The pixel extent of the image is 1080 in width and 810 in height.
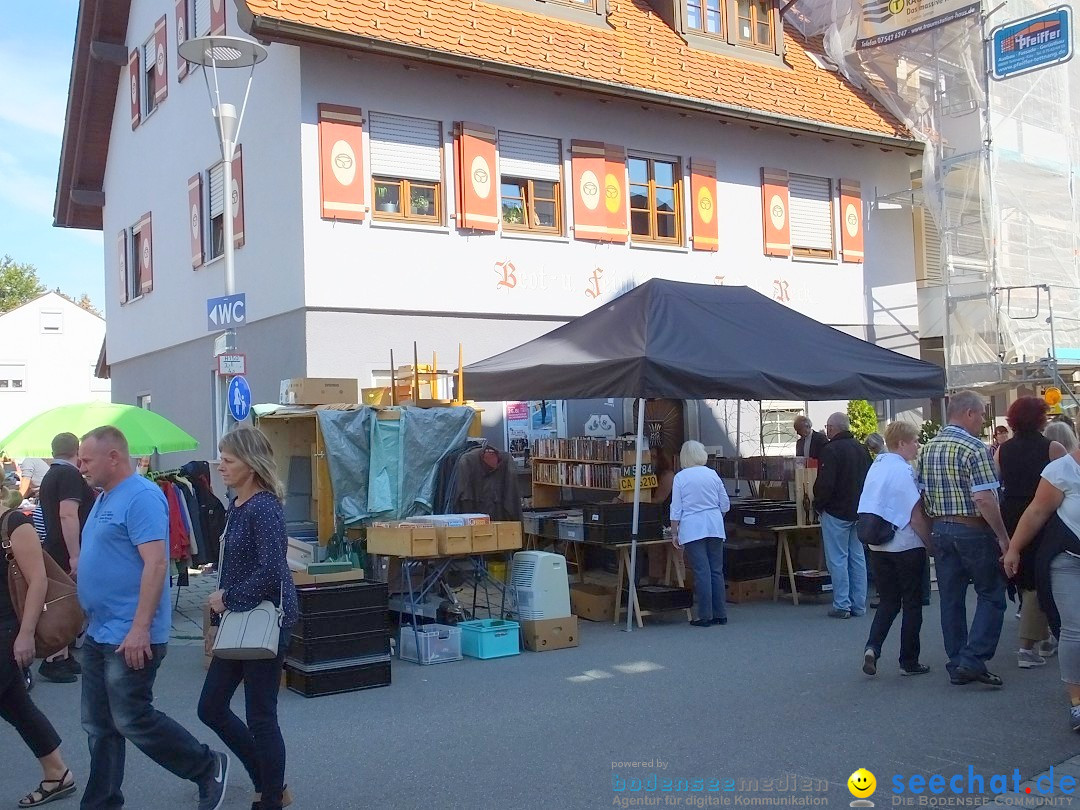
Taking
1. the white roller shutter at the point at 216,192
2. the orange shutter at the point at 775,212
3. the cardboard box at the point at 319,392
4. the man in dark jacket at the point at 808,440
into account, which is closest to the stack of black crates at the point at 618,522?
the cardboard box at the point at 319,392

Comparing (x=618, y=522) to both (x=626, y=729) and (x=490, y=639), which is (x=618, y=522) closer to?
(x=490, y=639)

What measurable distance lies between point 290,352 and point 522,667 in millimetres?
6406

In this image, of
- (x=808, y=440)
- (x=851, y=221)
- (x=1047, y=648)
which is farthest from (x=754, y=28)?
(x=1047, y=648)

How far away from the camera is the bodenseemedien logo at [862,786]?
4.96 metres

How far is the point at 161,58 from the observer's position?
59.0ft

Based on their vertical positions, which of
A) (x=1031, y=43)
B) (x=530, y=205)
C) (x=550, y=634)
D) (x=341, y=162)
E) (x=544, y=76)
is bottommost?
(x=550, y=634)

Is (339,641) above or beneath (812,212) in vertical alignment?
beneath

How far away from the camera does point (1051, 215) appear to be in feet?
61.1

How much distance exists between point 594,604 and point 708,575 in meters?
1.13

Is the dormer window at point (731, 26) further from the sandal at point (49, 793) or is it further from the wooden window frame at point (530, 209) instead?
the sandal at point (49, 793)

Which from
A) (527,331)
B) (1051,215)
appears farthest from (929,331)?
(527,331)

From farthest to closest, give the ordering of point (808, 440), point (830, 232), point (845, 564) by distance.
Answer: point (830, 232)
point (808, 440)
point (845, 564)

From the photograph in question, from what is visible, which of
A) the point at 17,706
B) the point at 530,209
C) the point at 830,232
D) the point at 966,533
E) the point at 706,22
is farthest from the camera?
the point at 830,232

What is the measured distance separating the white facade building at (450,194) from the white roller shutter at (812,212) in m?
0.04
